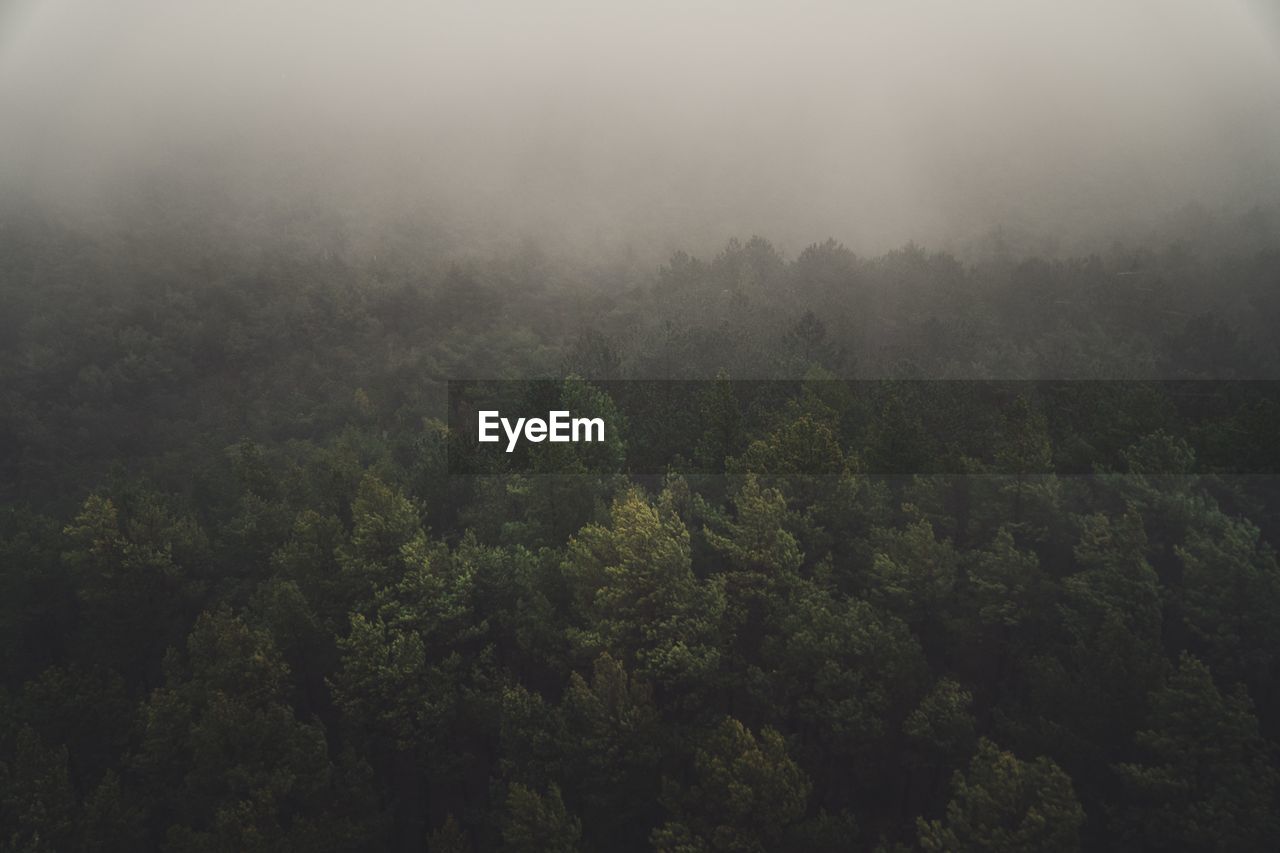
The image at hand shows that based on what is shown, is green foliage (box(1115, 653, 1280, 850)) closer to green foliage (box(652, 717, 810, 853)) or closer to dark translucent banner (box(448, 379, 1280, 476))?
green foliage (box(652, 717, 810, 853))

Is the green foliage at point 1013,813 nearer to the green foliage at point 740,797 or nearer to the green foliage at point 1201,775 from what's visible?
the green foliage at point 1201,775

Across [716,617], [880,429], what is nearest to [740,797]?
[716,617]

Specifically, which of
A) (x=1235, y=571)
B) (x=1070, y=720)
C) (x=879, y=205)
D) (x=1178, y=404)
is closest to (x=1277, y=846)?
(x=1070, y=720)

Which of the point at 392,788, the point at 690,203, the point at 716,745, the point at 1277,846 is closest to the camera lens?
the point at 1277,846

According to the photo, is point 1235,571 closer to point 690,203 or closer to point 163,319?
point 163,319

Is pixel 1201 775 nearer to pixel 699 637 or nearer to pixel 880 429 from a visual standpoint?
pixel 699 637

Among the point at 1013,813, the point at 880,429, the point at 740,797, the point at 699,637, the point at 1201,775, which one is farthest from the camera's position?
the point at 880,429

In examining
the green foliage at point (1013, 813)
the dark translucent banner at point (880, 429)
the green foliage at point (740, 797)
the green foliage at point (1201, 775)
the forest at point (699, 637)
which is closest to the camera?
the green foliage at point (1013, 813)

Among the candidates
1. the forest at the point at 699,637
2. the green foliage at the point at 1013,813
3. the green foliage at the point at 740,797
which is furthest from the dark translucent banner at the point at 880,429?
the green foliage at the point at 1013,813

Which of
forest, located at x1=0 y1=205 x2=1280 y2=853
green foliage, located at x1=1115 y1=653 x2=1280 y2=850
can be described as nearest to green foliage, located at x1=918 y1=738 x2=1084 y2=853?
forest, located at x1=0 y1=205 x2=1280 y2=853
